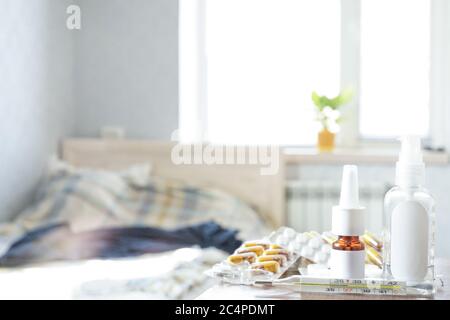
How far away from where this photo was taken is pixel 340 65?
4.60ft

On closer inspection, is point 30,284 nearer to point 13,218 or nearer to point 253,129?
point 13,218

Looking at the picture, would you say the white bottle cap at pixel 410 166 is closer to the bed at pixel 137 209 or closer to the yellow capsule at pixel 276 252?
the yellow capsule at pixel 276 252

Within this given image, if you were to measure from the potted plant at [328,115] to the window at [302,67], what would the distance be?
0.05ft

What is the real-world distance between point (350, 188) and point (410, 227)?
0.11ft

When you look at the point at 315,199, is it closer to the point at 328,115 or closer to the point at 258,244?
the point at 328,115

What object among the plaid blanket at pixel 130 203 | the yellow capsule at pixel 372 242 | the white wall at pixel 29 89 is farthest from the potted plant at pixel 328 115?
the yellow capsule at pixel 372 242

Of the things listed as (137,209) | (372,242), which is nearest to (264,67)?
(137,209)

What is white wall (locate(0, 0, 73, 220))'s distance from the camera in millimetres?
894

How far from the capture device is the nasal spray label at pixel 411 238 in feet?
1.21

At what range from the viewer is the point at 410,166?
1.25ft
